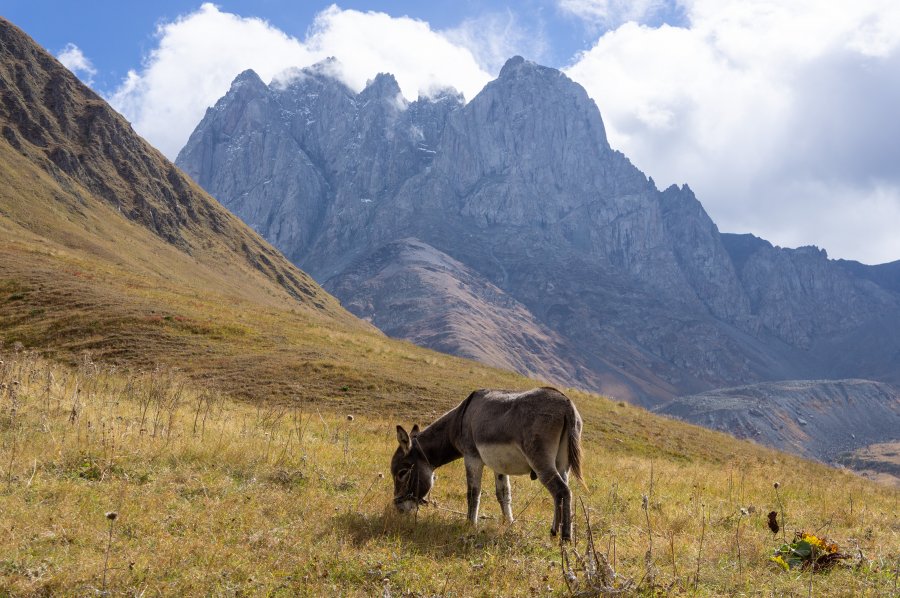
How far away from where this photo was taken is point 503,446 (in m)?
9.27

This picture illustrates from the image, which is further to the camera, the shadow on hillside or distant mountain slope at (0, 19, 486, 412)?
distant mountain slope at (0, 19, 486, 412)

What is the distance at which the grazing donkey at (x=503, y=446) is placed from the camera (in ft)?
29.0

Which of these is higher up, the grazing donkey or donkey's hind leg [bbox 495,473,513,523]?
the grazing donkey

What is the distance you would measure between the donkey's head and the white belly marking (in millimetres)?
1372

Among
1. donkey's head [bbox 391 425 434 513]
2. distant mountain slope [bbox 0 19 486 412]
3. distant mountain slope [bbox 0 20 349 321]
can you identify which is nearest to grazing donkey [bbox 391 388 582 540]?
donkey's head [bbox 391 425 434 513]

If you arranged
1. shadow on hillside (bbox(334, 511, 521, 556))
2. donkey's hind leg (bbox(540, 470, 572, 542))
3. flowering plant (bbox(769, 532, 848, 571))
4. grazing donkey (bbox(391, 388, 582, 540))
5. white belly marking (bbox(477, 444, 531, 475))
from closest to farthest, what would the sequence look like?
flowering plant (bbox(769, 532, 848, 571))
shadow on hillside (bbox(334, 511, 521, 556))
donkey's hind leg (bbox(540, 470, 572, 542))
grazing donkey (bbox(391, 388, 582, 540))
white belly marking (bbox(477, 444, 531, 475))

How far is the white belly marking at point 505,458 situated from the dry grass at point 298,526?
2.42ft

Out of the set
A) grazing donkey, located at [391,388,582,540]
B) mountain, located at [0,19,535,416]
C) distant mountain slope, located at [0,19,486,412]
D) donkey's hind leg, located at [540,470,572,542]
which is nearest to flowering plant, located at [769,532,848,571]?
donkey's hind leg, located at [540,470,572,542]

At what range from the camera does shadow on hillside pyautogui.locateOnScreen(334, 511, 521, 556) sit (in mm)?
8234

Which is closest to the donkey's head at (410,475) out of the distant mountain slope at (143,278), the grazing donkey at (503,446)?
the grazing donkey at (503,446)

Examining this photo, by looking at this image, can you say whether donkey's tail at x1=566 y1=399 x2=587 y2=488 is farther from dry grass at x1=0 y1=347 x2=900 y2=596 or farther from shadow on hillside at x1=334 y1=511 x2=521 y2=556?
shadow on hillside at x1=334 y1=511 x2=521 y2=556

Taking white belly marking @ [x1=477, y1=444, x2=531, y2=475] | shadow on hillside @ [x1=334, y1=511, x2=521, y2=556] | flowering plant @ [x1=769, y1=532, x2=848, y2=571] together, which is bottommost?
shadow on hillside @ [x1=334, y1=511, x2=521, y2=556]

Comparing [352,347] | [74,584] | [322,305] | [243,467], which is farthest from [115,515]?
[322,305]

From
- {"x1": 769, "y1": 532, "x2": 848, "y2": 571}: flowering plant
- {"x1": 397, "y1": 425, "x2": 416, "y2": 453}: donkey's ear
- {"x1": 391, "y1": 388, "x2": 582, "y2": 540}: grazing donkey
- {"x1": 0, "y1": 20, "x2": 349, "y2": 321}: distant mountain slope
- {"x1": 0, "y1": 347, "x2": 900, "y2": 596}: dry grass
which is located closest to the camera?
{"x1": 0, "y1": 347, "x2": 900, "y2": 596}: dry grass
